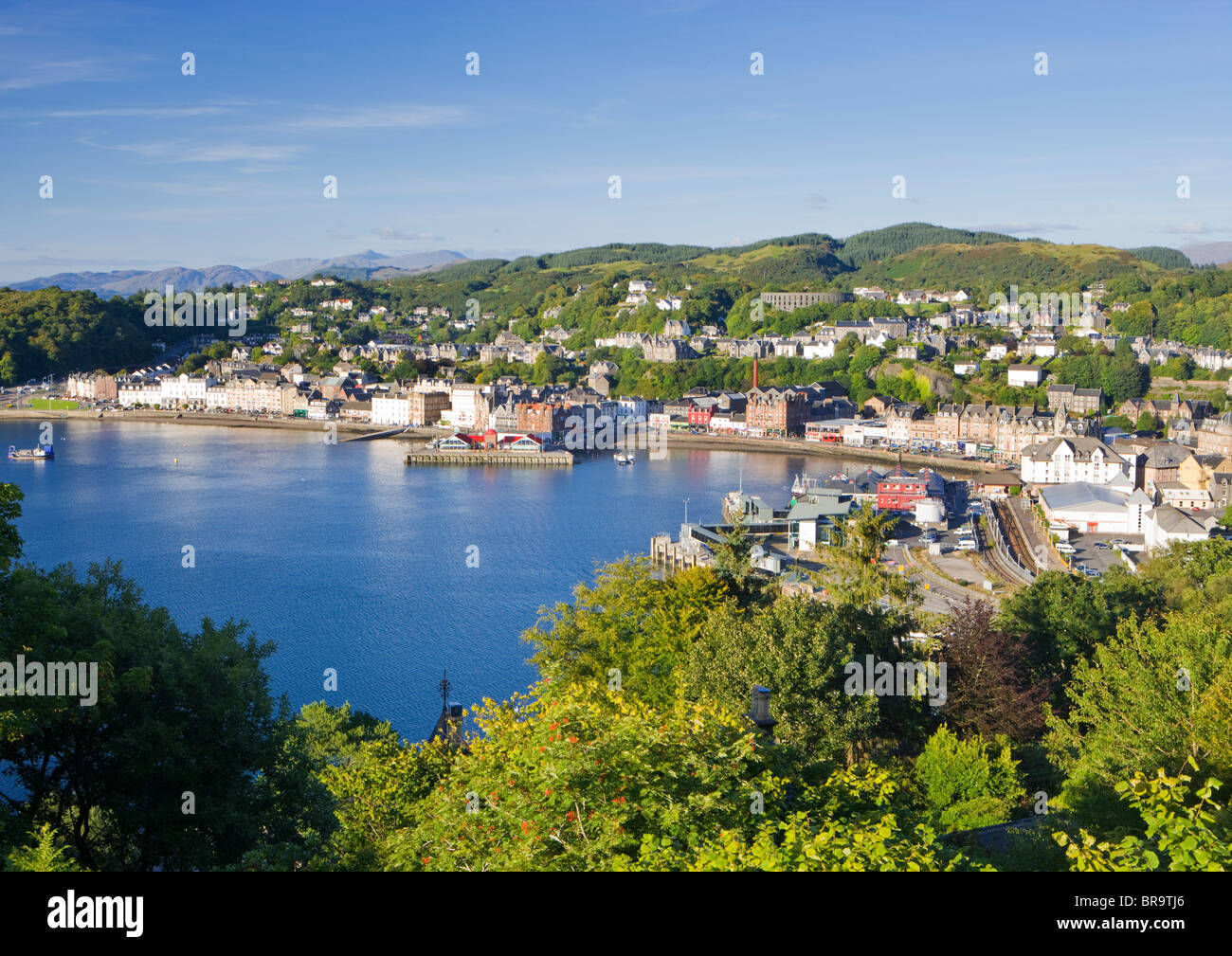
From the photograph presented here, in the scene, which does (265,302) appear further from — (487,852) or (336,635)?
(487,852)

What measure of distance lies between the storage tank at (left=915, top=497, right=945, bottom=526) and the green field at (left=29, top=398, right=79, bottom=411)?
102 feet

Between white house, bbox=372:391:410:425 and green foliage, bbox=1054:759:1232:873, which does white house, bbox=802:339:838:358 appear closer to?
white house, bbox=372:391:410:425

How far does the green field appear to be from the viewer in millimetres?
36312

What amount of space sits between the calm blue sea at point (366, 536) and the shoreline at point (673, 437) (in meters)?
1.38

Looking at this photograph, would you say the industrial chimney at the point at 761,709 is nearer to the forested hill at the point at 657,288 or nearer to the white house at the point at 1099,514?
the white house at the point at 1099,514

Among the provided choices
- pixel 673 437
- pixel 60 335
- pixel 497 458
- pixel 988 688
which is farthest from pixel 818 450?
pixel 60 335

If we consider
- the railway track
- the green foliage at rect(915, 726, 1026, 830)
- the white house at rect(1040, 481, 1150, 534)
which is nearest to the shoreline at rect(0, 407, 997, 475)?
the railway track

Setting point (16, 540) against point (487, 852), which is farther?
point (16, 540)

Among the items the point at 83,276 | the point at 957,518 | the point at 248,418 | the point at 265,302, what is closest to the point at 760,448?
the point at 957,518

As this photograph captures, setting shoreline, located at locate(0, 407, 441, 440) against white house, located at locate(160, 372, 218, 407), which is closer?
shoreline, located at locate(0, 407, 441, 440)

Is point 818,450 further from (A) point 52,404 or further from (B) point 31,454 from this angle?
(A) point 52,404
